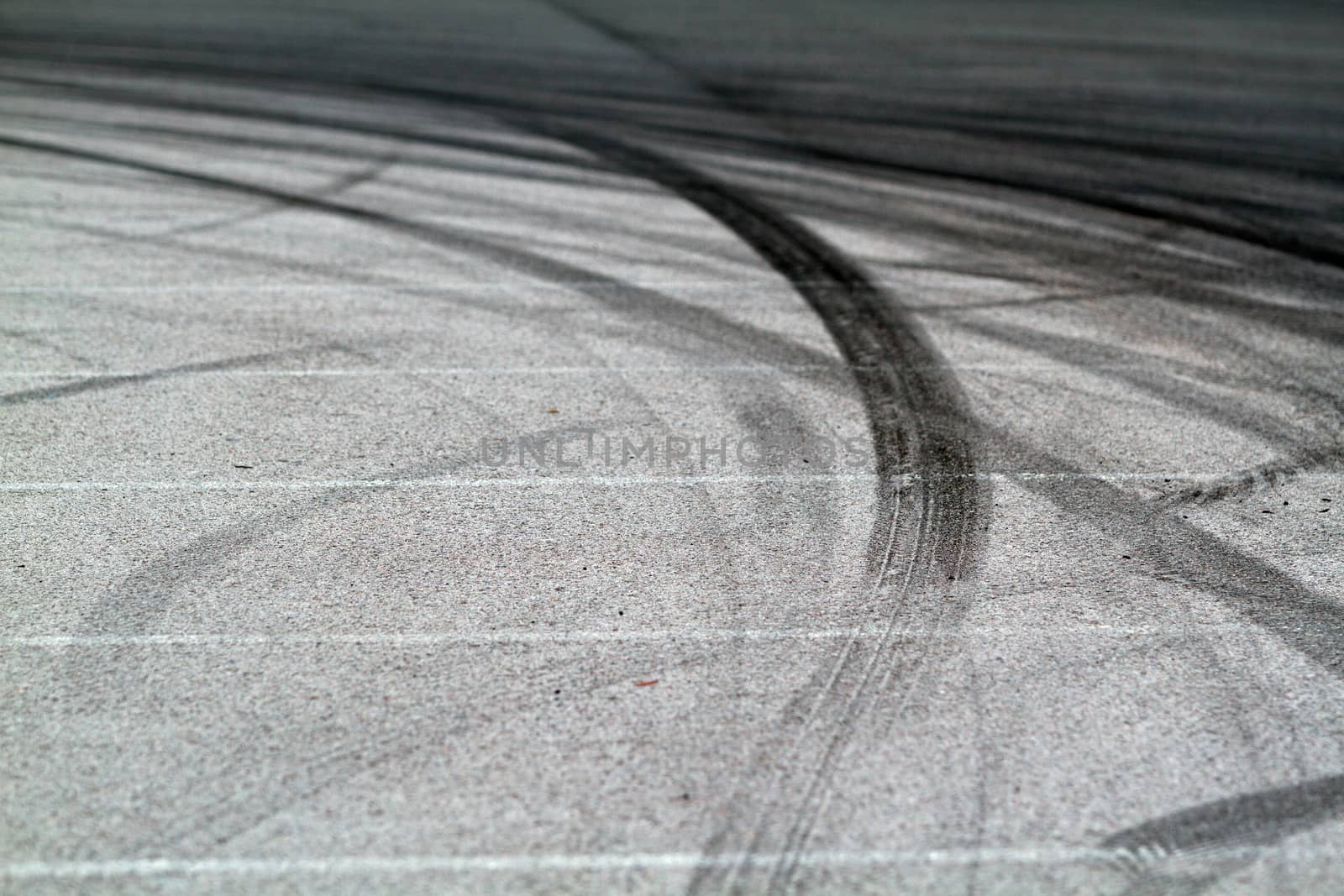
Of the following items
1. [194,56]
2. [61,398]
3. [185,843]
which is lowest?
[185,843]

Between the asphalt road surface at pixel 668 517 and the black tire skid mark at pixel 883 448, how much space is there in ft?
0.09

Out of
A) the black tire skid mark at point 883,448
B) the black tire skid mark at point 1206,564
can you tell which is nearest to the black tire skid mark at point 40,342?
the black tire skid mark at point 883,448

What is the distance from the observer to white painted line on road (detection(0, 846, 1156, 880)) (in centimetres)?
372

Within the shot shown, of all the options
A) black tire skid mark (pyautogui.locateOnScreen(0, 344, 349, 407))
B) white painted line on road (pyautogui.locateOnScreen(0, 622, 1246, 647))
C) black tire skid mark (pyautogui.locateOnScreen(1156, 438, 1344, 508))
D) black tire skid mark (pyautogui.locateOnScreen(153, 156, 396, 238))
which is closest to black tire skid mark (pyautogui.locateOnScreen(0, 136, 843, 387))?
black tire skid mark (pyautogui.locateOnScreen(153, 156, 396, 238))

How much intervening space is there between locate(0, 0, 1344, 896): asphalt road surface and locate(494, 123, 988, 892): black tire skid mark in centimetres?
3

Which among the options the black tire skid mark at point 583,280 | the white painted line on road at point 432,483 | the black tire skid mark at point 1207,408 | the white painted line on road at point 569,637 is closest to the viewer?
the white painted line on road at point 569,637

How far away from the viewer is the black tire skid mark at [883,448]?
4.25 meters

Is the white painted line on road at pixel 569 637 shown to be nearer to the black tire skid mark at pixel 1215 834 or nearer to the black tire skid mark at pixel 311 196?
the black tire skid mark at pixel 1215 834

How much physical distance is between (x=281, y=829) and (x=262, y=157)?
9844 mm

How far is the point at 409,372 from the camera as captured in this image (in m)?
7.42

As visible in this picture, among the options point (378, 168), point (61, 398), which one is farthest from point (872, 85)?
point (61, 398)

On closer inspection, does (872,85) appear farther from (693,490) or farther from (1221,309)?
(693,490)

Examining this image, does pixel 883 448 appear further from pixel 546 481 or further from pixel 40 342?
pixel 40 342

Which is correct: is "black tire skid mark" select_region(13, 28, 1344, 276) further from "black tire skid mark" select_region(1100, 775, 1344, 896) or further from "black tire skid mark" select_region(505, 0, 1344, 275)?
"black tire skid mark" select_region(1100, 775, 1344, 896)
